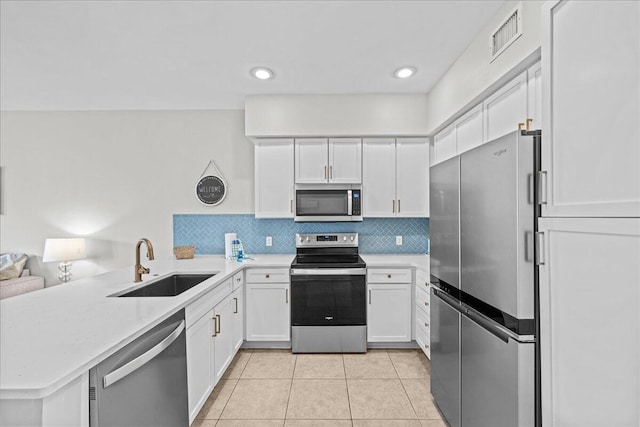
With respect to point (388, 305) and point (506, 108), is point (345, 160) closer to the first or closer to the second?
point (388, 305)

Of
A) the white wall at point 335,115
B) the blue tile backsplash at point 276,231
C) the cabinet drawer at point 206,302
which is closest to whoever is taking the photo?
the cabinet drawer at point 206,302

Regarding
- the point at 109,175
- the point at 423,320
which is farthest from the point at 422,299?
the point at 109,175

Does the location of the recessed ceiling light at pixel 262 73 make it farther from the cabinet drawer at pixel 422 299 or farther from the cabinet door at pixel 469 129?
the cabinet drawer at pixel 422 299

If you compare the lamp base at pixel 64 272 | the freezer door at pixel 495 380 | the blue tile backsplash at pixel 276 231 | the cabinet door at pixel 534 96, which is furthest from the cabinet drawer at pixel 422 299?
the lamp base at pixel 64 272

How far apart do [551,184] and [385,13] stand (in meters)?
1.50

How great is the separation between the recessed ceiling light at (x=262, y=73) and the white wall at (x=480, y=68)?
4.92 feet

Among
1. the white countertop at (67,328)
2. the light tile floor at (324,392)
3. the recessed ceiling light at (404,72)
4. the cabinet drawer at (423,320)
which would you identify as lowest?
the light tile floor at (324,392)

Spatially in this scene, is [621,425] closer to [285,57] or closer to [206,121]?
[285,57]

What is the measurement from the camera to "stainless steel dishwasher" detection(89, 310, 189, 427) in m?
1.12

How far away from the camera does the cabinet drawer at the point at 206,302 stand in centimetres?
189

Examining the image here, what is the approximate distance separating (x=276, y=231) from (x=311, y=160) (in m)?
0.93

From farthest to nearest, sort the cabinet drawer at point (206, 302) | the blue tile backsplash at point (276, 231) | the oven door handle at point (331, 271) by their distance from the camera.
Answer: the blue tile backsplash at point (276, 231) → the oven door handle at point (331, 271) → the cabinet drawer at point (206, 302)

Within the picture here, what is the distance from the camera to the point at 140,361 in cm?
130

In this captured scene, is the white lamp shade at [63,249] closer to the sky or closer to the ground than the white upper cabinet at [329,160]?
closer to the ground
